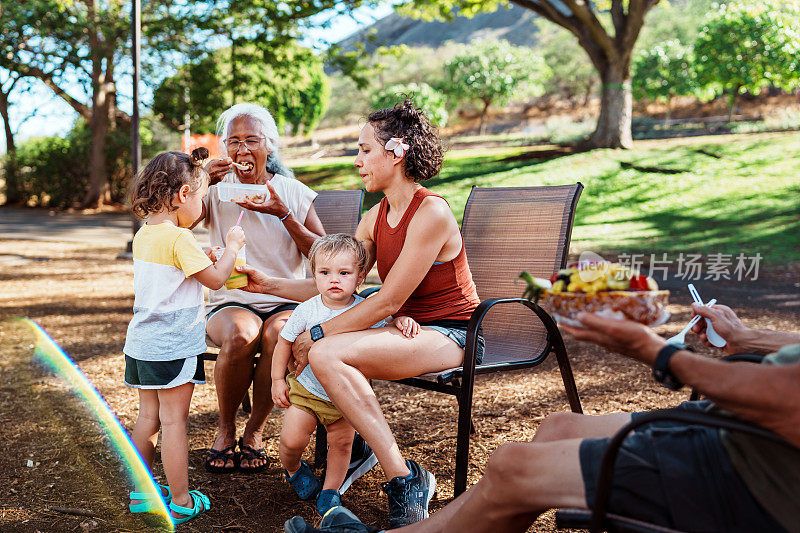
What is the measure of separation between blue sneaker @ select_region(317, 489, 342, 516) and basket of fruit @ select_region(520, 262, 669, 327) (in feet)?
4.23

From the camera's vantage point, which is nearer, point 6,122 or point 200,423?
point 200,423

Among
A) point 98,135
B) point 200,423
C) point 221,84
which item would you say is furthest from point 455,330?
point 98,135

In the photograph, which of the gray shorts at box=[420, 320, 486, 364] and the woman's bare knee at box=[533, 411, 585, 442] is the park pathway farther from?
the woman's bare knee at box=[533, 411, 585, 442]

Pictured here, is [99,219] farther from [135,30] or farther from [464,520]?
[464,520]

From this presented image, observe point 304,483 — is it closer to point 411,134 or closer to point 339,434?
point 339,434

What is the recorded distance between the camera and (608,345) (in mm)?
1429

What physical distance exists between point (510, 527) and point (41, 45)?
19.3 metres

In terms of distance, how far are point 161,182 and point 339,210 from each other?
1409 millimetres

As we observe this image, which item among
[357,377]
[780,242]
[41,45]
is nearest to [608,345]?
[357,377]

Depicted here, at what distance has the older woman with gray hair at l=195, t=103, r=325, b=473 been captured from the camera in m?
3.04

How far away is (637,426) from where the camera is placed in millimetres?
1384

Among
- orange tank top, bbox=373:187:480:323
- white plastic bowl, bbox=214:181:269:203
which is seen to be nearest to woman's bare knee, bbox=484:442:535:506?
orange tank top, bbox=373:187:480:323

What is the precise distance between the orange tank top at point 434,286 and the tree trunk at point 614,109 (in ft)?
49.7

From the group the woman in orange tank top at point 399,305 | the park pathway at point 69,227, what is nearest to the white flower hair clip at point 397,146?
the woman in orange tank top at point 399,305
